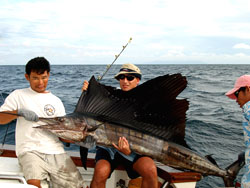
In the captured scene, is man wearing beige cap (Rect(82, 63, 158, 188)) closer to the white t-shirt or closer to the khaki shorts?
the khaki shorts

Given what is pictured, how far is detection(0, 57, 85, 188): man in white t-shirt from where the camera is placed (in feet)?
6.20

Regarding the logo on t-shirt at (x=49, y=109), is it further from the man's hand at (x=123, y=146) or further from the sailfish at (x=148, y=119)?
the man's hand at (x=123, y=146)

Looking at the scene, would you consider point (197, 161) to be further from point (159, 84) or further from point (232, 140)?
point (232, 140)

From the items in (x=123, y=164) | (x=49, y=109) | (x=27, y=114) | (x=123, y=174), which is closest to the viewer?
(x=27, y=114)

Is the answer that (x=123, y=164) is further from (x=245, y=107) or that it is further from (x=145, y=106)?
(x=245, y=107)

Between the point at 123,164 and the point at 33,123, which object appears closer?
the point at 33,123

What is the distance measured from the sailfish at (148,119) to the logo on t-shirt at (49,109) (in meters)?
0.11

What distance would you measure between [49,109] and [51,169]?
47 centimetres

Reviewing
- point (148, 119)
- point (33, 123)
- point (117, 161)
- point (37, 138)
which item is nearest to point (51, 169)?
point (37, 138)

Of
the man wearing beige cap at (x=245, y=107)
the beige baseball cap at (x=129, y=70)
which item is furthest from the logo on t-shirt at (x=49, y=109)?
the man wearing beige cap at (x=245, y=107)

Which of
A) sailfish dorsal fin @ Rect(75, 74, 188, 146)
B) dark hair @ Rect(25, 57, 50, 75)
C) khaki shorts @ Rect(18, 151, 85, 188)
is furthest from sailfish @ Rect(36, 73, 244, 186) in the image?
dark hair @ Rect(25, 57, 50, 75)

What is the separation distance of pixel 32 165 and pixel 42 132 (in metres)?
0.26

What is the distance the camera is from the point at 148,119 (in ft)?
7.15

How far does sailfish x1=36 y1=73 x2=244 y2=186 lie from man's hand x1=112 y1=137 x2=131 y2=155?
0.04 metres
